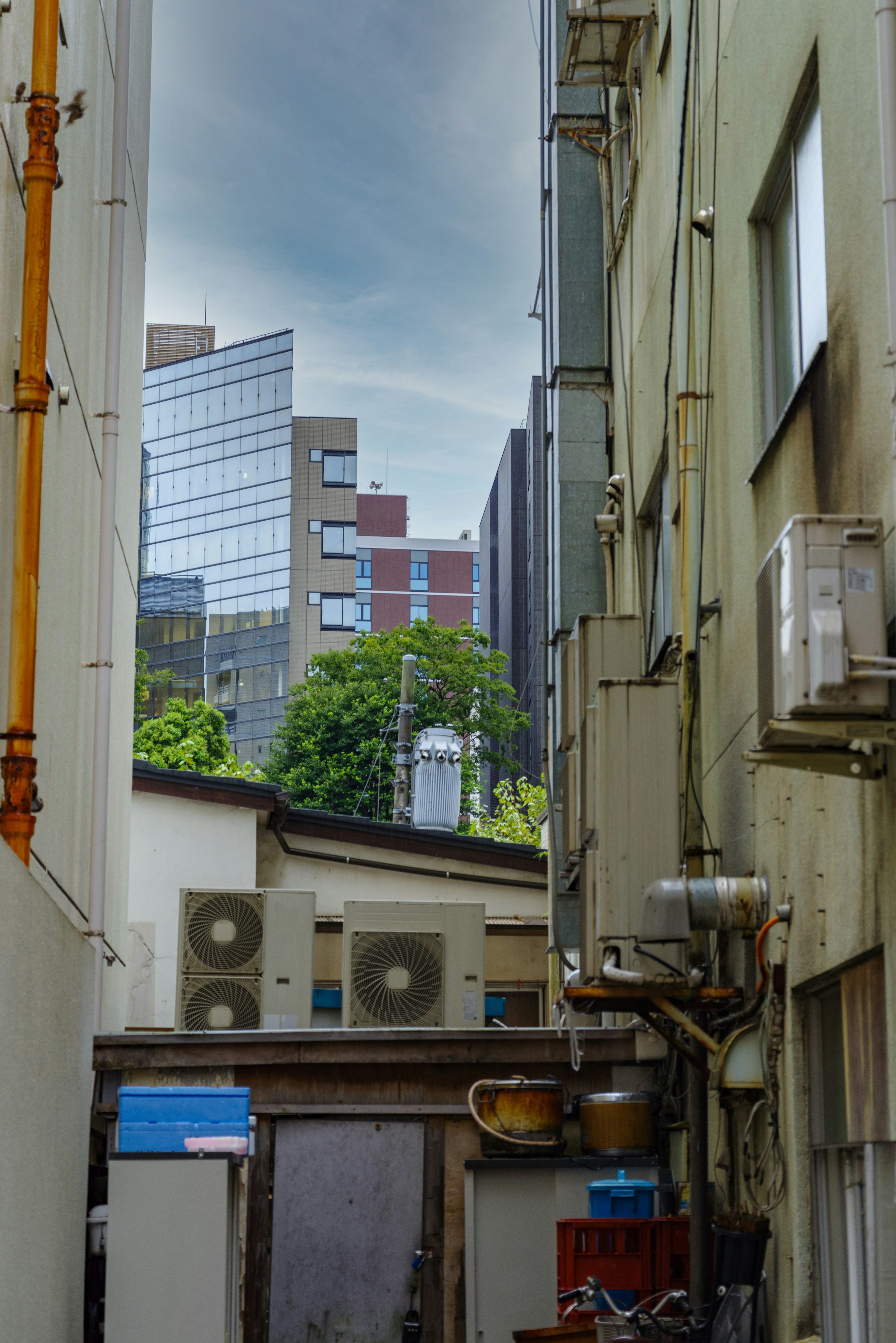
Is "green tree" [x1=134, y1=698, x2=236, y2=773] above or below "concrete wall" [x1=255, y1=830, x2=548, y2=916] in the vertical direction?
above

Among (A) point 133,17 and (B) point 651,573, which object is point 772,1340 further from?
(A) point 133,17

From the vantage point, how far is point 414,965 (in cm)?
1145

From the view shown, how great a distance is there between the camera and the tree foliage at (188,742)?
47.4 meters

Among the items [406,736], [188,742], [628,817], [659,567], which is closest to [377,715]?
[188,742]

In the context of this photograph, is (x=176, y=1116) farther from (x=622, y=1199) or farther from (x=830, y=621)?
(x=830, y=621)

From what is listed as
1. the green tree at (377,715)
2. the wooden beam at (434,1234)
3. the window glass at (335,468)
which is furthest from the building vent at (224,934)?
the window glass at (335,468)

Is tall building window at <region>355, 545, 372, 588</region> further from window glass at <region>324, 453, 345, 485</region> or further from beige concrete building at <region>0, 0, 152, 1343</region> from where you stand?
beige concrete building at <region>0, 0, 152, 1343</region>

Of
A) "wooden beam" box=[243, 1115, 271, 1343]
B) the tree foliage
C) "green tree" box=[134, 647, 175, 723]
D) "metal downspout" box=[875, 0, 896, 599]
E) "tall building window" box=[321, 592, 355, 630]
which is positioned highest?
"tall building window" box=[321, 592, 355, 630]

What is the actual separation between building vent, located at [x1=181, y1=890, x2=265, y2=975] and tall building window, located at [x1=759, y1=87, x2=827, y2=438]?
623 cm

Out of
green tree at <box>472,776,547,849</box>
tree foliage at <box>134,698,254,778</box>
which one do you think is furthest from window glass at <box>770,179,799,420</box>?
tree foliage at <box>134,698,254,778</box>

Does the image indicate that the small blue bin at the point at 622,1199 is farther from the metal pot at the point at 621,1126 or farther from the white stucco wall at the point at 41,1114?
the white stucco wall at the point at 41,1114

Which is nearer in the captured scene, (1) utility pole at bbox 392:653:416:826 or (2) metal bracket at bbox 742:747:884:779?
(2) metal bracket at bbox 742:747:884:779

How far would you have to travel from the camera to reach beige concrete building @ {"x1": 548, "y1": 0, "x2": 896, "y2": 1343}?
502cm

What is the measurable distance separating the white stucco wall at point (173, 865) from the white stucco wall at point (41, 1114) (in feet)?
30.2
